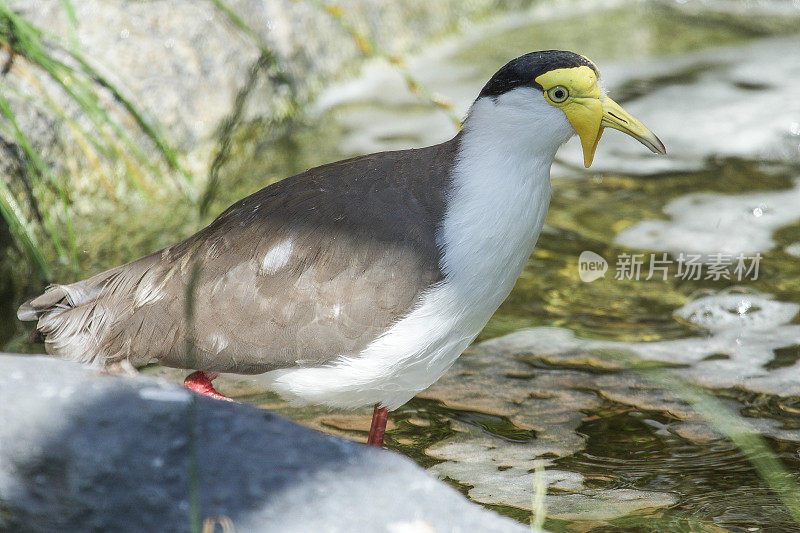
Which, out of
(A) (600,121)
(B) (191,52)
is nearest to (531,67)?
(A) (600,121)

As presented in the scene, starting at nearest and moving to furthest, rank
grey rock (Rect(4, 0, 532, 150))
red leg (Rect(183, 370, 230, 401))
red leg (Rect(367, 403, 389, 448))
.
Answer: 1. red leg (Rect(183, 370, 230, 401))
2. red leg (Rect(367, 403, 389, 448))
3. grey rock (Rect(4, 0, 532, 150))

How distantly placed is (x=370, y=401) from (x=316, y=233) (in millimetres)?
617

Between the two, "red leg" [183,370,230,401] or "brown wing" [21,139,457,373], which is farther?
"red leg" [183,370,230,401]

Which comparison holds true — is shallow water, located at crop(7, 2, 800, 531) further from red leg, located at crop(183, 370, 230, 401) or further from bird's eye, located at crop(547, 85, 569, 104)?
bird's eye, located at crop(547, 85, 569, 104)

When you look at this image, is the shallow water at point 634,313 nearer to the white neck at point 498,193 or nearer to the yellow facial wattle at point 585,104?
the white neck at point 498,193

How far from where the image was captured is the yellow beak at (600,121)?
3.13 meters

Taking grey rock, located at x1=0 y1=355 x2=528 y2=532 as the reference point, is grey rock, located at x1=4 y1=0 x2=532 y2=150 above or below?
above

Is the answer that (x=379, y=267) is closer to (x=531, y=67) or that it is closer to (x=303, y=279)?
(x=303, y=279)

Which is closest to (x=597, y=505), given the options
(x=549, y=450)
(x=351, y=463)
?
(x=549, y=450)

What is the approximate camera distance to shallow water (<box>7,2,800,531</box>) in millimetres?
3223

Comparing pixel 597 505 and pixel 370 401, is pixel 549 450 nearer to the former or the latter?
pixel 597 505

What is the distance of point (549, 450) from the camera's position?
11.2 ft

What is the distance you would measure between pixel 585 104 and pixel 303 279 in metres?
1.12

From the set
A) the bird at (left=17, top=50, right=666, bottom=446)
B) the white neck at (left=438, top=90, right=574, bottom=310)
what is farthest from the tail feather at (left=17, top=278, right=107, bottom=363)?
the white neck at (left=438, top=90, right=574, bottom=310)
